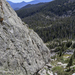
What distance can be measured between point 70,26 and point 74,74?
16843 centimetres

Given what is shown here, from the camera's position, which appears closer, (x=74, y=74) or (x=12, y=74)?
(x=12, y=74)

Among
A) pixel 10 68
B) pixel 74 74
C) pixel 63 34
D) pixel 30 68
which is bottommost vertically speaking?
pixel 63 34

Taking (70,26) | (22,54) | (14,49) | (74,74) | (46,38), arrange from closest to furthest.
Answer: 1. (14,49)
2. (22,54)
3. (74,74)
4. (46,38)
5. (70,26)

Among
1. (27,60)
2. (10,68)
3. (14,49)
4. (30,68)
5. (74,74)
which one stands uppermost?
(14,49)

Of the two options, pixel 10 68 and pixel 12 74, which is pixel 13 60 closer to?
pixel 10 68

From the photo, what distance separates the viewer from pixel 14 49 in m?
18.1

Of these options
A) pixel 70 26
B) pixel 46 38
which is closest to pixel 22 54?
pixel 46 38

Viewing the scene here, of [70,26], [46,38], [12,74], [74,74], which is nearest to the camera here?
[12,74]

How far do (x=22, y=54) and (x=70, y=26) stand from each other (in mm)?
180285

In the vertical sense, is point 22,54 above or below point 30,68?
above

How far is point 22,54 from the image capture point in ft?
64.6

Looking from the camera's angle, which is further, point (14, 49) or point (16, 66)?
point (14, 49)

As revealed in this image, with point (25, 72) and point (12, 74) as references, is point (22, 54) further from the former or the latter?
point (12, 74)

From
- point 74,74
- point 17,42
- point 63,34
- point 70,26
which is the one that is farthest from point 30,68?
point 70,26
